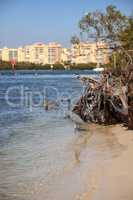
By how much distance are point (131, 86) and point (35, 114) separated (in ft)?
29.8

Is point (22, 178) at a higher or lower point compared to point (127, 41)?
lower

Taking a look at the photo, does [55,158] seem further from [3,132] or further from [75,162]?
A: [3,132]

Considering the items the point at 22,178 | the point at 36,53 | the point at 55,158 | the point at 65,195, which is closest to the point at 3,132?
the point at 55,158

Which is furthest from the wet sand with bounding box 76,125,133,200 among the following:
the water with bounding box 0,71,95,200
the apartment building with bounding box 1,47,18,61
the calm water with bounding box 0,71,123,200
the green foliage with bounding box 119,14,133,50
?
the apartment building with bounding box 1,47,18,61

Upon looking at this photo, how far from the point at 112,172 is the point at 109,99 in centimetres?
814

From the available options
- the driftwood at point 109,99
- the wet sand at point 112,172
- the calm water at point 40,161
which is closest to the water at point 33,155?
the calm water at point 40,161

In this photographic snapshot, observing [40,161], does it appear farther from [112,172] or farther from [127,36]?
[127,36]

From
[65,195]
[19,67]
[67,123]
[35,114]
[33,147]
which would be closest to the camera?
[65,195]

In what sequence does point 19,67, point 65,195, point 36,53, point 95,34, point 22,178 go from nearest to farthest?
point 65,195 → point 22,178 → point 95,34 → point 19,67 → point 36,53

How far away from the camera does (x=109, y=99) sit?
1794 cm

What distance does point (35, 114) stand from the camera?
2488 cm

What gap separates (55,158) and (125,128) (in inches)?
185

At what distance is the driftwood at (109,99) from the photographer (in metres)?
16.5

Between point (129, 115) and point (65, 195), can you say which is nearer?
point (65, 195)
